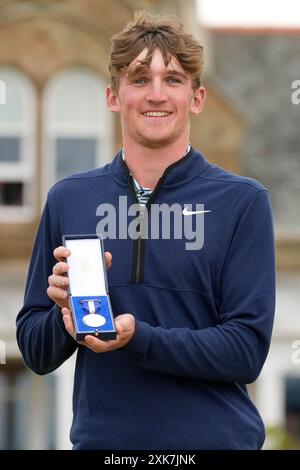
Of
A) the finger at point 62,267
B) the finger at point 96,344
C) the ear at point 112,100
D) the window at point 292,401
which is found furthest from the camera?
the window at point 292,401

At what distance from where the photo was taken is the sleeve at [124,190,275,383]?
3.66m

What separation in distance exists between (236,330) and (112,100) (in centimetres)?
64

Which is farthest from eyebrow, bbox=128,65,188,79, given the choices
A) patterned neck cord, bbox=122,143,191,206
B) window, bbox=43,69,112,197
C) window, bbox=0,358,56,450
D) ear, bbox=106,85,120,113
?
window, bbox=0,358,56,450

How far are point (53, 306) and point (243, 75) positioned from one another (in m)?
17.5

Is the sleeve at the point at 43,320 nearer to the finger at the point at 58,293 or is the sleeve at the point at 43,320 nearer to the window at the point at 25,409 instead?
the finger at the point at 58,293

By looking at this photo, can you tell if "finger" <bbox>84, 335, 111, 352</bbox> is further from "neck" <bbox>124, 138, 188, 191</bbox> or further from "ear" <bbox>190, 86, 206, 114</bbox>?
"ear" <bbox>190, 86, 206, 114</bbox>

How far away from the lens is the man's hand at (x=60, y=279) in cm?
362

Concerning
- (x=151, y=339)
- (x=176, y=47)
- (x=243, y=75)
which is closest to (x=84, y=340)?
(x=151, y=339)

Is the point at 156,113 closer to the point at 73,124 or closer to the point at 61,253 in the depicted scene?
the point at 61,253

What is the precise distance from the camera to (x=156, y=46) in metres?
3.78

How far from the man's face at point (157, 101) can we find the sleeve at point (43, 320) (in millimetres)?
313

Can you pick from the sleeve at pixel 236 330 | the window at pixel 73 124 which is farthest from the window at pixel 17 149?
the sleeve at pixel 236 330

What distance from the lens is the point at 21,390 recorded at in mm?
20016

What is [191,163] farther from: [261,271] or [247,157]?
[247,157]
